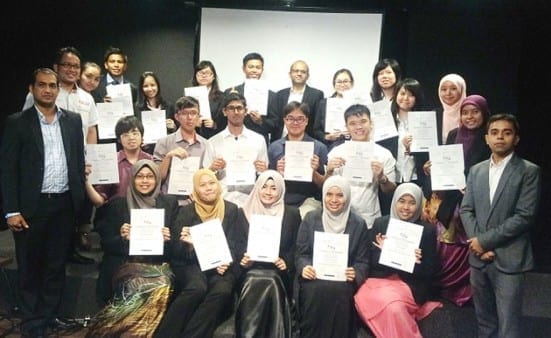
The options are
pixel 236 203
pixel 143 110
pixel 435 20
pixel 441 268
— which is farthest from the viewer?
pixel 435 20

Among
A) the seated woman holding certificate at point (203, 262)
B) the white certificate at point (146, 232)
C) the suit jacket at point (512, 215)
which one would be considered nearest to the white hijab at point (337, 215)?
the seated woman holding certificate at point (203, 262)

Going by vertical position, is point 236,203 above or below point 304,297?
above

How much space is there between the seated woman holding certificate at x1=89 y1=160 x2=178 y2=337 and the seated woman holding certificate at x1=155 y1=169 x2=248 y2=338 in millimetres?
83

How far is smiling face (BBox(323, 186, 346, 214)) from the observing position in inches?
148

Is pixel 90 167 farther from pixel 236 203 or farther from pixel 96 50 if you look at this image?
pixel 96 50

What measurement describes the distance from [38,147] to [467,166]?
2.82 meters

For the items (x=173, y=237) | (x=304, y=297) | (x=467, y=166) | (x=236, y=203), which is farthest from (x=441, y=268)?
(x=173, y=237)

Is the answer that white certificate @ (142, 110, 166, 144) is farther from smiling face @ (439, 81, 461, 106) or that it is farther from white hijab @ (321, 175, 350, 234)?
smiling face @ (439, 81, 461, 106)

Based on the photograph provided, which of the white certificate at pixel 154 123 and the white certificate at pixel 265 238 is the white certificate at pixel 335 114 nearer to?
the white certificate at pixel 265 238

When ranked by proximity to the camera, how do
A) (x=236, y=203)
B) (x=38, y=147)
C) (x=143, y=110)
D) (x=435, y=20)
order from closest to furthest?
(x=38, y=147) < (x=236, y=203) < (x=143, y=110) < (x=435, y=20)

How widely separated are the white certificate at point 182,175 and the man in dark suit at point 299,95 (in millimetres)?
985

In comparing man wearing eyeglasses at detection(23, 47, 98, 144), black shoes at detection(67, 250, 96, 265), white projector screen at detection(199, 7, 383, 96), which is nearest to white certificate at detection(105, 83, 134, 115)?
man wearing eyeglasses at detection(23, 47, 98, 144)

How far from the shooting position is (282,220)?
3.93 meters

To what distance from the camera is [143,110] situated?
15.7 feet
